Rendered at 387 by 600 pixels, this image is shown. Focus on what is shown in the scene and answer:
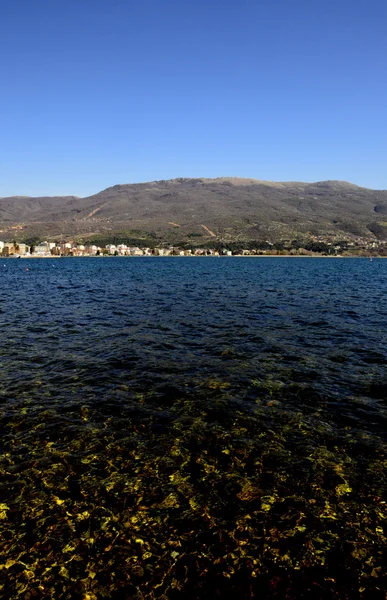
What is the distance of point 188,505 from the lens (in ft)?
29.8

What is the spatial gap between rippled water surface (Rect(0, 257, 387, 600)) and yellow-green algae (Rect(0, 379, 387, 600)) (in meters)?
0.03

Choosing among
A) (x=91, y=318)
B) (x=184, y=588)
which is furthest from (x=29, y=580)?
(x=91, y=318)

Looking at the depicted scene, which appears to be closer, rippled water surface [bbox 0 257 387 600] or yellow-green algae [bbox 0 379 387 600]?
yellow-green algae [bbox 0 379 387 600]

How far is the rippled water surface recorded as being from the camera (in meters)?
7.18

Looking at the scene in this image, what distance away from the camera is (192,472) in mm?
10469

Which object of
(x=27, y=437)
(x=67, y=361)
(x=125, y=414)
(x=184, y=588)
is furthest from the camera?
(x=67, y=361)

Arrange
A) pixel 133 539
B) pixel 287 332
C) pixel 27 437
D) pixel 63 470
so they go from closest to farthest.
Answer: pixel 133 539, pixel 63 470, pixel 27 437, pixel 287 332

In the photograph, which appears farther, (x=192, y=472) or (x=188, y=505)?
(x=192, y=472)

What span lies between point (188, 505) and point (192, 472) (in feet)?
4.63

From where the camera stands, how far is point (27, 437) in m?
12.1

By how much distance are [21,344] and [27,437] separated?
45.0ft

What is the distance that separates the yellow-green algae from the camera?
703cm

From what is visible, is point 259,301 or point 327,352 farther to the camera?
point 259,301

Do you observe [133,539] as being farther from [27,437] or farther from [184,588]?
[27,437]
